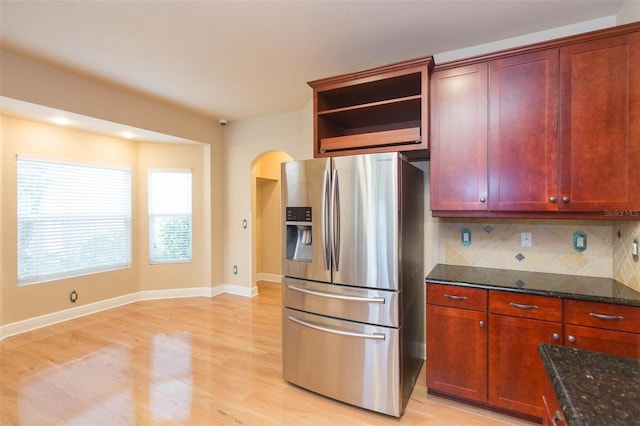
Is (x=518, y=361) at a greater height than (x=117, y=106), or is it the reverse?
(x=117, y=106)

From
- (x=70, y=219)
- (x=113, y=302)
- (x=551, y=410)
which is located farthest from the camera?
Answer: (x=113, y=302)

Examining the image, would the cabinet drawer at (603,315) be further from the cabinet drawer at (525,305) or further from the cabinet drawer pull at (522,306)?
the cabinet drawer pull at (522,306)

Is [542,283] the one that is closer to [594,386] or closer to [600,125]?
[600,125]

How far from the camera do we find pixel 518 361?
76.5 inches

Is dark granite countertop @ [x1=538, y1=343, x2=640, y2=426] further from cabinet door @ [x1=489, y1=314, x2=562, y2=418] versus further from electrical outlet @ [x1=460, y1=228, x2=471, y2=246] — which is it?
electrical outlet @ [x1=460, y1=228, x2=471, y2=246]

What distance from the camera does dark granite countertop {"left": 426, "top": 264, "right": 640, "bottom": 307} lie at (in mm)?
1780

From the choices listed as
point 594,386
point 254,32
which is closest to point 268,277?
point 254,32

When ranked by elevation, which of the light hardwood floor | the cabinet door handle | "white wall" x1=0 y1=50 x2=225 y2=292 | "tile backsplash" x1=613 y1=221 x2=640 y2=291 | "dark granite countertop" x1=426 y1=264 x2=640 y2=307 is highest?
"white wall" x1=0 y1=50 x2=225 y2=292

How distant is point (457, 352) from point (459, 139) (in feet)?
5.08

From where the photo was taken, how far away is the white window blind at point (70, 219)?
3.51 m

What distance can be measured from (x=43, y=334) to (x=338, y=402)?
11.4ft

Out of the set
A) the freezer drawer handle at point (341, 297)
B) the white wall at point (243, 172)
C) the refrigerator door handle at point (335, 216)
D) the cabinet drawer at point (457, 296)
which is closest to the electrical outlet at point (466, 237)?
the cabinet drawer at point (457, 296)

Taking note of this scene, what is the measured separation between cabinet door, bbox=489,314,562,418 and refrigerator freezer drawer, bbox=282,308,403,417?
0.65 meters

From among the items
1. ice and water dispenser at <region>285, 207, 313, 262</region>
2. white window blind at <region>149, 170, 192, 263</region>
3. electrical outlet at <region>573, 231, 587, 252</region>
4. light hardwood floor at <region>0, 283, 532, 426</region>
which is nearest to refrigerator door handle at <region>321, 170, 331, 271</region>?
ice and water dispenser at <region>285, 207, 313, 262</region>
